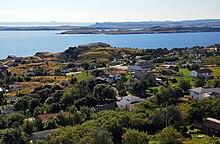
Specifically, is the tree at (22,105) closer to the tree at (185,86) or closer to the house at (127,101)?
the house at (127,101)

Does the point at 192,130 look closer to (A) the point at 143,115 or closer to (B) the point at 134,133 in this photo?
(A) the point at 143,115

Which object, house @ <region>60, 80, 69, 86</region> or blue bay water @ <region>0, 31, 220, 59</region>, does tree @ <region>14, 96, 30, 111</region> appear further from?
blue bay water @ <region>0, 31, 220, 59</region>

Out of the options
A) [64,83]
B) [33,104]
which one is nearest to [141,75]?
[64,83]

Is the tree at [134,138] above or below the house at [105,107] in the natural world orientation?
above

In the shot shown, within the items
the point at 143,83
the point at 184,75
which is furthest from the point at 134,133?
the point at 184,75

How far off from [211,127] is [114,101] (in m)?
13.2

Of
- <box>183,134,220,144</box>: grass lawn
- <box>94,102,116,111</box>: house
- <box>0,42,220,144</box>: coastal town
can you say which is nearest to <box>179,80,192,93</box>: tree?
<box>0,42,220,144</box>: coastal town

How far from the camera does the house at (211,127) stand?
71.4ft

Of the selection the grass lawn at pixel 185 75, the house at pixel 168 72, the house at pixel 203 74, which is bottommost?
the grass lawn at pixel 185 75

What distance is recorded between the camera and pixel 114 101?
111 ft

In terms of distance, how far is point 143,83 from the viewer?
3797 centimetres

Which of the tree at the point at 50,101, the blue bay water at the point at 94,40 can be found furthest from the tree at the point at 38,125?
the blue bay water at the point at 94,40

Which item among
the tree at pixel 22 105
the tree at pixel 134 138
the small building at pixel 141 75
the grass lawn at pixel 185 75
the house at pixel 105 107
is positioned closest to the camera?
the tree at pixel 134 138

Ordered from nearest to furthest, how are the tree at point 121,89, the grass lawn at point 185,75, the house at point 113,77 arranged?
1. the tree at point 121,89
2. the grass lawn at point 185,75
3. the house at point 113,77
